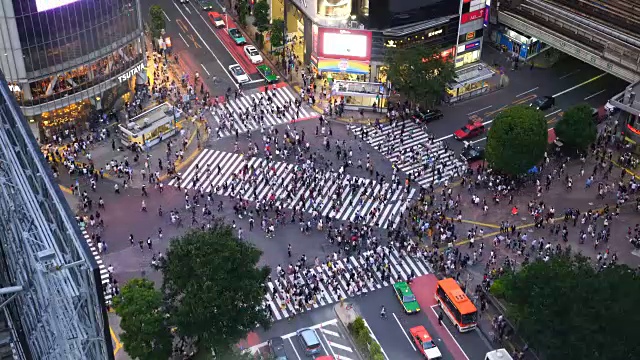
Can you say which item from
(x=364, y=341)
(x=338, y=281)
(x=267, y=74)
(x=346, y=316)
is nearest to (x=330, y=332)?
(x=346, y=316)

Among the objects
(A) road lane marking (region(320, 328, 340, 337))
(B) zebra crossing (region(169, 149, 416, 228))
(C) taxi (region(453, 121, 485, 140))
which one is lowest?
(A) road lane marking (region(320, 328, 340, 337))

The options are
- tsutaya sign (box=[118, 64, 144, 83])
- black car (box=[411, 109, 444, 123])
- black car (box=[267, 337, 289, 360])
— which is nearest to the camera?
black car (box=[267, 337, 289, 360])

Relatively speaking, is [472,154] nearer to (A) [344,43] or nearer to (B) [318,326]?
(A) [344,43]

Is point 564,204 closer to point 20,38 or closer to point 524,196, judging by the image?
point 524,196

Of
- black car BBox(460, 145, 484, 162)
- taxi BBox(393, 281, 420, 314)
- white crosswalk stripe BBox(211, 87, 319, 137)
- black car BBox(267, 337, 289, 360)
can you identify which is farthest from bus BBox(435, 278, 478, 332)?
white crosswalk stripe BBox(211, 87, 319, 137)

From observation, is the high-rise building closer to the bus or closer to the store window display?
the bus

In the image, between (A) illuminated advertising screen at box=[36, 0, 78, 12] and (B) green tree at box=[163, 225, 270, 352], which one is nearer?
(B) green tree at box=[163, 225, 270, 352]

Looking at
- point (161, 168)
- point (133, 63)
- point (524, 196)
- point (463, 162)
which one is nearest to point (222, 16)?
point (133, 63)
